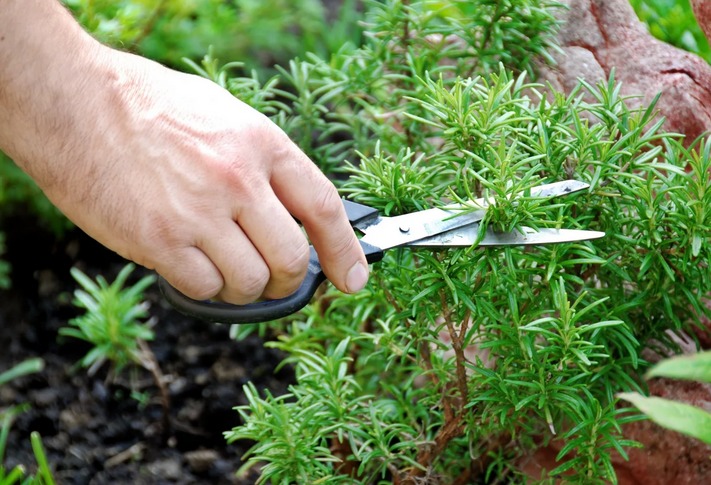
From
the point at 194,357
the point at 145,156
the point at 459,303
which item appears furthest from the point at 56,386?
the point at 459,303

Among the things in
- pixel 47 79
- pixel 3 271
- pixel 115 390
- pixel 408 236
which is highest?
pixel 47 79

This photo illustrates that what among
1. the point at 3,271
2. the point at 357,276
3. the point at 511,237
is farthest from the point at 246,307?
the point at 3,271

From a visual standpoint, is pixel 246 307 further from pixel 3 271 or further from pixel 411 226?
pixel 3 271

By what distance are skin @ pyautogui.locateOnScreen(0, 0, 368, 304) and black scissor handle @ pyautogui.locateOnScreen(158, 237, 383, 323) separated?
0.06ft

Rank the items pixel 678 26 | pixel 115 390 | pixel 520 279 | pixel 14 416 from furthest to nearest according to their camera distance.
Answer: pixel 115 390 < pixel 14 416 < pixel 678 26 < pixel 520 279

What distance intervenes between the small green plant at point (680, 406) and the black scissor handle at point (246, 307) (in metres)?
0.63

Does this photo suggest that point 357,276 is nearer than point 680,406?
No

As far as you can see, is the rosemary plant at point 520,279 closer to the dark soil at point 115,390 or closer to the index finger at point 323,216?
the index finger at point 323,216

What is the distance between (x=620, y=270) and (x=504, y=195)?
31 cm

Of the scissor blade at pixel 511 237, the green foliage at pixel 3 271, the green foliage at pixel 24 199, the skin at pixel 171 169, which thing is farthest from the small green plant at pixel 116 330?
the scissor blade at pixel 511 237

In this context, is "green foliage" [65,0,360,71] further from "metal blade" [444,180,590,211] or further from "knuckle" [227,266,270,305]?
"metal blade" [444,180,590,211]

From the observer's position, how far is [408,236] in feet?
4.67

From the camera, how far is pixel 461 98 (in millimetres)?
1430

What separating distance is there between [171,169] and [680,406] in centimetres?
86
